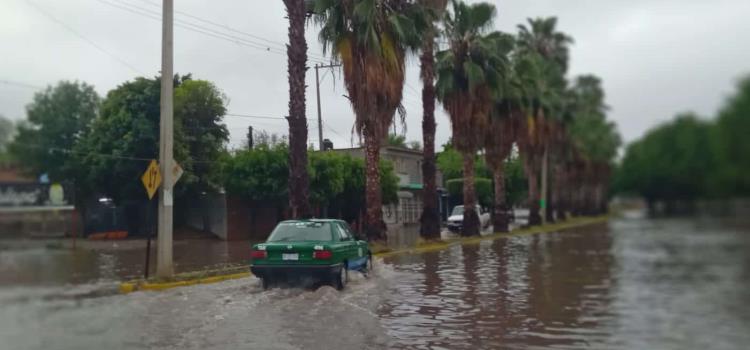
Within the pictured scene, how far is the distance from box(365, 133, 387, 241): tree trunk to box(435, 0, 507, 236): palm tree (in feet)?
26.8

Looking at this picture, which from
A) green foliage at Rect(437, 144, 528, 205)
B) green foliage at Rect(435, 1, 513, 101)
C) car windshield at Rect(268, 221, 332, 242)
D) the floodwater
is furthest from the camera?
green foliage at Rect(437, 144, 528, 205)

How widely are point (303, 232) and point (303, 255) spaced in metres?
0.77

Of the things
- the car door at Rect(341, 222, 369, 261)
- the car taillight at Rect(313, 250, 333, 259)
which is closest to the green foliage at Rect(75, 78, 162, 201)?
the car door at Rect(341, 222, 369, 261)

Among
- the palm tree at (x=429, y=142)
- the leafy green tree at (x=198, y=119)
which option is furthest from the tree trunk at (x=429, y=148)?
the leafy green tree at (x=198, y=119)

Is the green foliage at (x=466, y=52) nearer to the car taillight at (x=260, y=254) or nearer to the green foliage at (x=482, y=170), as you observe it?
the green foliage at (x=482, y=170)

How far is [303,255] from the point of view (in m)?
13.8

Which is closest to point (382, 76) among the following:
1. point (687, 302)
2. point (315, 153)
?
point (315, 153)

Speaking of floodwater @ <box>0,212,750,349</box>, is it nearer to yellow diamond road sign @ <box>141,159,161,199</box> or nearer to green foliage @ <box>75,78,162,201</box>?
yellow diamond road sign @ <box>141,159,161,199</box>

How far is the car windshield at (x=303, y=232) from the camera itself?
14266 millimetres

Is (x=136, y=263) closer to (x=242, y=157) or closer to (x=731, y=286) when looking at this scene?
(x=242, y=157)

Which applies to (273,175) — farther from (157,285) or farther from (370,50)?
(157,285)

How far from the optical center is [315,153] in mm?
32812

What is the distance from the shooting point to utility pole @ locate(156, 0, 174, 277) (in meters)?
15.3

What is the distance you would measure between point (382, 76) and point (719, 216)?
20.5m
